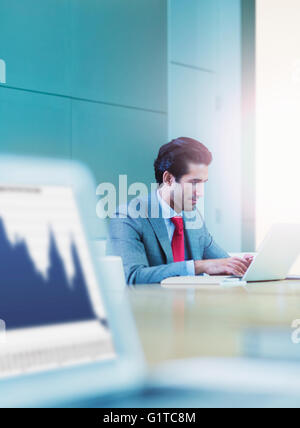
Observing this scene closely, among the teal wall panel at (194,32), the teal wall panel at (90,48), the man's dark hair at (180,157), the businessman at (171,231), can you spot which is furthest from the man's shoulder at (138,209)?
the teal wall panel at (194,32)

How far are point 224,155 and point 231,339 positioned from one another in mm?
4357

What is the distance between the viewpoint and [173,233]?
2736 millimetres

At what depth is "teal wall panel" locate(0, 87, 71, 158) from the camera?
3.40 metres

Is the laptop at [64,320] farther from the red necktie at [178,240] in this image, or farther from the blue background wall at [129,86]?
the blue background wall at [129,86]

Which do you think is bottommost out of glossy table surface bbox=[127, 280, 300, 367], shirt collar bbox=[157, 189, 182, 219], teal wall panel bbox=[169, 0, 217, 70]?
glossy table surface bbox=[127, 280, 300, 367]

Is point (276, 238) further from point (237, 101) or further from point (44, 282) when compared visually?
point (237, 101)

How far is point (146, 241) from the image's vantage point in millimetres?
2574

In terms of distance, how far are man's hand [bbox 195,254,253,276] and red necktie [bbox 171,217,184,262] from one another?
305 millimetres

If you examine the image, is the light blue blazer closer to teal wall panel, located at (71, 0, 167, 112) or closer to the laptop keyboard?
teal wall panel, located at (71, 0, 167, 112)

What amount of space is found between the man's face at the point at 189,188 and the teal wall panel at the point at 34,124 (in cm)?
106

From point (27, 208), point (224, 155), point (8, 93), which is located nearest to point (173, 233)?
point (8, 93)

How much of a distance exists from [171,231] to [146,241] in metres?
0.22

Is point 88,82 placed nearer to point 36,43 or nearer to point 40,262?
point 36,43

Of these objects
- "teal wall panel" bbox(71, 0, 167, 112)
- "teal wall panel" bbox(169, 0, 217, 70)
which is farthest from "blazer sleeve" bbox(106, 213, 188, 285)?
"teal wall panel" bbox(169, 0, 217, 70)
